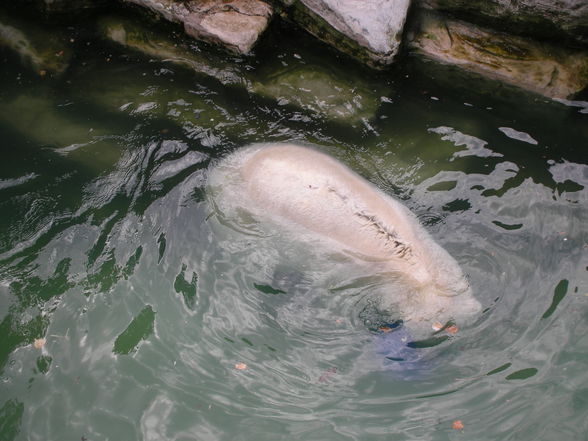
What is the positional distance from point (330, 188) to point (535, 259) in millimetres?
2200

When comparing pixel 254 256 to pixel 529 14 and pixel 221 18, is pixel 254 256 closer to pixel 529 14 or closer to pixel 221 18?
pixel 221 18

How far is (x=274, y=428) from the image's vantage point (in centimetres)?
451

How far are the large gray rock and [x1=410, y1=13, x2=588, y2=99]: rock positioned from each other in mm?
130

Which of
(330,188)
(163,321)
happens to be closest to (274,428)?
(163,321)

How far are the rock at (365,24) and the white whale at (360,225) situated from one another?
192 centimetres

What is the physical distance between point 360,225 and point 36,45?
495 centimetres

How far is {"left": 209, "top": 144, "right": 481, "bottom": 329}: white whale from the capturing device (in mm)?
5105

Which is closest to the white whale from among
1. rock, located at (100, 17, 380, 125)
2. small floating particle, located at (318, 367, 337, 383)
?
small floating particle, located at (318, 367, 337, 383)

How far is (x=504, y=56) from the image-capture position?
6.77 m

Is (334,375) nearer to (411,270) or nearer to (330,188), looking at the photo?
(411,270)

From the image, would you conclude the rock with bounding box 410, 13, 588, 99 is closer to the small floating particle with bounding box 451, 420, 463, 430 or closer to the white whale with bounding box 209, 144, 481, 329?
the white whale with bounding box 209, 144, 481, 329

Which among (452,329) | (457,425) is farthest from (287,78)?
(457,425)

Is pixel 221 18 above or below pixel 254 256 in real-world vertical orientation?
above

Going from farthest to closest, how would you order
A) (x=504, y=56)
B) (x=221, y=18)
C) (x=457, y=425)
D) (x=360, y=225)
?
(x=221, y=18), (x=504, y=56), (x=360, y=225), (x=457, y=425)
